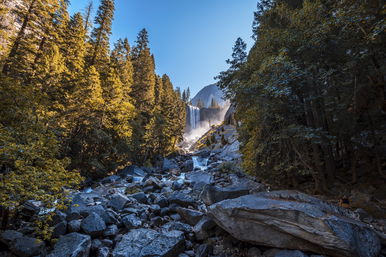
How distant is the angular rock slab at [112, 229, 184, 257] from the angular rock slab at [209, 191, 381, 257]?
140cm

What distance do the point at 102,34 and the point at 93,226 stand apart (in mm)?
18707

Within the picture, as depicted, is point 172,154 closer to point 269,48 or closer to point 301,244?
point 269,48

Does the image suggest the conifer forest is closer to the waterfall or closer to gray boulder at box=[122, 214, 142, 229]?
gray boulder at box=[122, 214, 142, 229]

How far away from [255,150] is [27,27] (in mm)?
16637

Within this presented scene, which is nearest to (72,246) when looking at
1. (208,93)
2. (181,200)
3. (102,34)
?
(181,200)

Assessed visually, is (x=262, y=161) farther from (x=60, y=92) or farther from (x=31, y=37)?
(x=31, y=37)

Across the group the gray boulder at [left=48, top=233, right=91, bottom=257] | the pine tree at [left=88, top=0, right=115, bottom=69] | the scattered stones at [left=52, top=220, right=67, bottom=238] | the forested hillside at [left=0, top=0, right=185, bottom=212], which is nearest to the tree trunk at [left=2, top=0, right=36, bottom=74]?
the forested hillside at [left=0, top=0, right=185, bottom=212]

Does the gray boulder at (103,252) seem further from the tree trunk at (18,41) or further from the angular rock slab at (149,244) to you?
the tree trunk at (18,41)

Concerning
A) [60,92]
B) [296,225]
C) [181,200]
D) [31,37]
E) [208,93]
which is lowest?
[181,200]

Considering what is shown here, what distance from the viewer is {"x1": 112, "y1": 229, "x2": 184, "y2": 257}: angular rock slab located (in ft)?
14.3

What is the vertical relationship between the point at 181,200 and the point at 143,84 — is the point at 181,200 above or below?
below

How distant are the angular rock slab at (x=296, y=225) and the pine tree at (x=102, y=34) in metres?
18.3

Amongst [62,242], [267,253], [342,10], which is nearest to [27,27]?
[62,242]

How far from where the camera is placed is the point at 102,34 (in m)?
17.4
